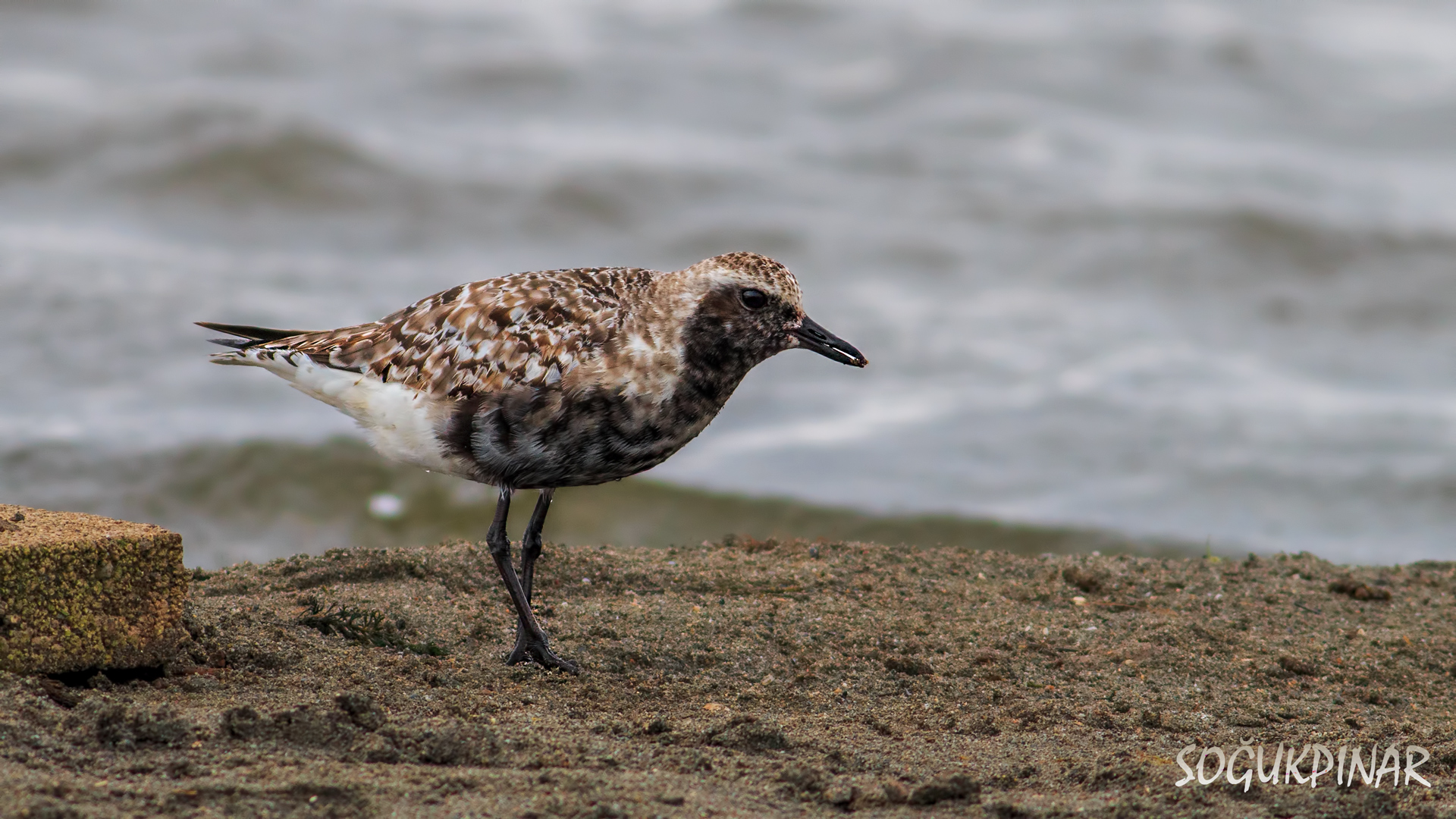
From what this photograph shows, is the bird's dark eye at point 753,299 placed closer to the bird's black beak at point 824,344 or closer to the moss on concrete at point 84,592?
the bird's black beak at point 824,344

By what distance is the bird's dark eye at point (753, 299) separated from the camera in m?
5.93

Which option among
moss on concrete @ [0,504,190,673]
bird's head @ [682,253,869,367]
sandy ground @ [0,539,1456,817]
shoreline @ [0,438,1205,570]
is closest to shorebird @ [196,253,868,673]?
bird's head @ [682,253,869,367]

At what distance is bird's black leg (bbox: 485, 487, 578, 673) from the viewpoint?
5613mm

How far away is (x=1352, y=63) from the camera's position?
19.2 metres

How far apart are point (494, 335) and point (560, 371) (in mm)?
382

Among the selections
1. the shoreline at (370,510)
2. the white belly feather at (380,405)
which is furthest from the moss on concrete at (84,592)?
the shoreline at (370,510)

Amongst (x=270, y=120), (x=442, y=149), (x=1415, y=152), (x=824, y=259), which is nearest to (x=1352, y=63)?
(x=1415, y=152)

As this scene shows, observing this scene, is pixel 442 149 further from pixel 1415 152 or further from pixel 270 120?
pixel 1415 152

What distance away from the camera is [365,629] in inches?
223

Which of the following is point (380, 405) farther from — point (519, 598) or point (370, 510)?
point (370, 510)

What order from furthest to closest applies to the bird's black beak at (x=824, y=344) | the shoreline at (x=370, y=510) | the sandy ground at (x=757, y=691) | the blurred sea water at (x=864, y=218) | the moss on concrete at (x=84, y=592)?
the blurred sea water at (x=864, y=218) → the shoreline at (x=370, y=510) → the bird's black beak at (x=824, y=344) → the moss on concrete at (x=84, y=592) → the sandy ground at (x=757, y=691)

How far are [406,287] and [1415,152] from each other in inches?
498

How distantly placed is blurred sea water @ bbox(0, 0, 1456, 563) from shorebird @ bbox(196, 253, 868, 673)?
6066mm

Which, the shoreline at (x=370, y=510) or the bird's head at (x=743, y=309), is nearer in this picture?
the bird's head at (x=743, y=309)
